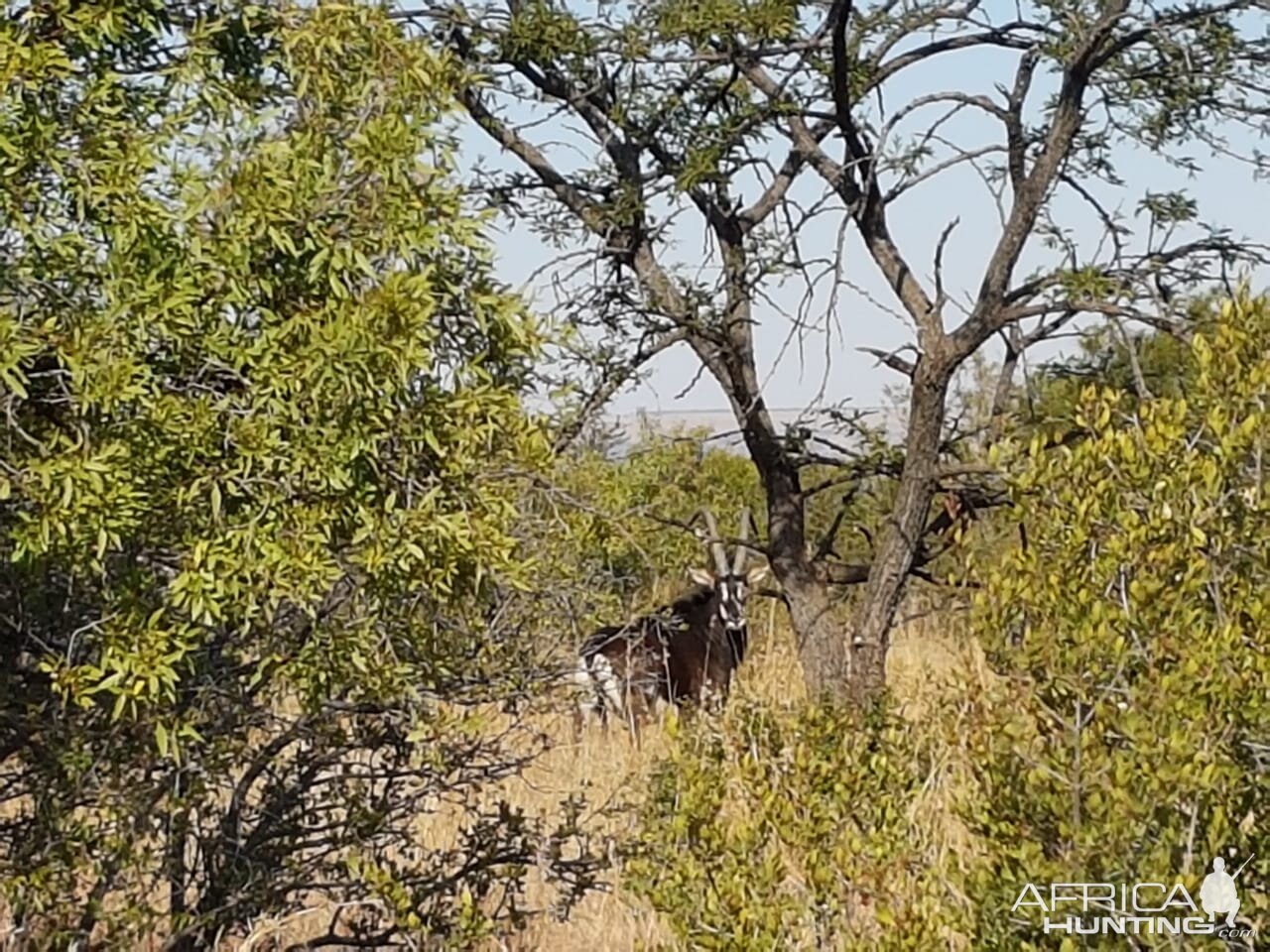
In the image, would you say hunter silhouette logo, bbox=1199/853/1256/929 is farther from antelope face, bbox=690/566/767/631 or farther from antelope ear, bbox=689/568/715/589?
antelope ear, bbox=689/568/715/589

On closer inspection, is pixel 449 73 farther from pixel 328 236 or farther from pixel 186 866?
pixel 186 866

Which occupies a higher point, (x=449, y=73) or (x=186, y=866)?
(x=449, y=73)

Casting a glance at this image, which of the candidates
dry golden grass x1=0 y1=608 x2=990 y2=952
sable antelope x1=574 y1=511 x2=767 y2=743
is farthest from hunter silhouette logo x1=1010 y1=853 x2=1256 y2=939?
sable antelope x1=574 y1=511 x2=767 y2=743

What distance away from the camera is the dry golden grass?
4.79 m

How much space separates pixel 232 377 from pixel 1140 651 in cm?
170

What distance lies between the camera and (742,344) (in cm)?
841

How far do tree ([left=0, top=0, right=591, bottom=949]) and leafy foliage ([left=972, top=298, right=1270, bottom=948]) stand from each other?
3.72 feet

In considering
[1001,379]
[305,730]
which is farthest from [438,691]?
[1001,379]

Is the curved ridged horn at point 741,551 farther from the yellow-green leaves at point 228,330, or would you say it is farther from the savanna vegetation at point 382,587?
the yellow-green leaves at point 228,330

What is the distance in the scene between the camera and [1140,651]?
2822 millimetres

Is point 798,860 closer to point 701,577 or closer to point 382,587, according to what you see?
point 382,587

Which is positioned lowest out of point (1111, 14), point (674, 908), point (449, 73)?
point (674, 908)

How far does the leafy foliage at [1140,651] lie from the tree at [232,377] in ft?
3.72

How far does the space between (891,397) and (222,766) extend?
5.61 meters
